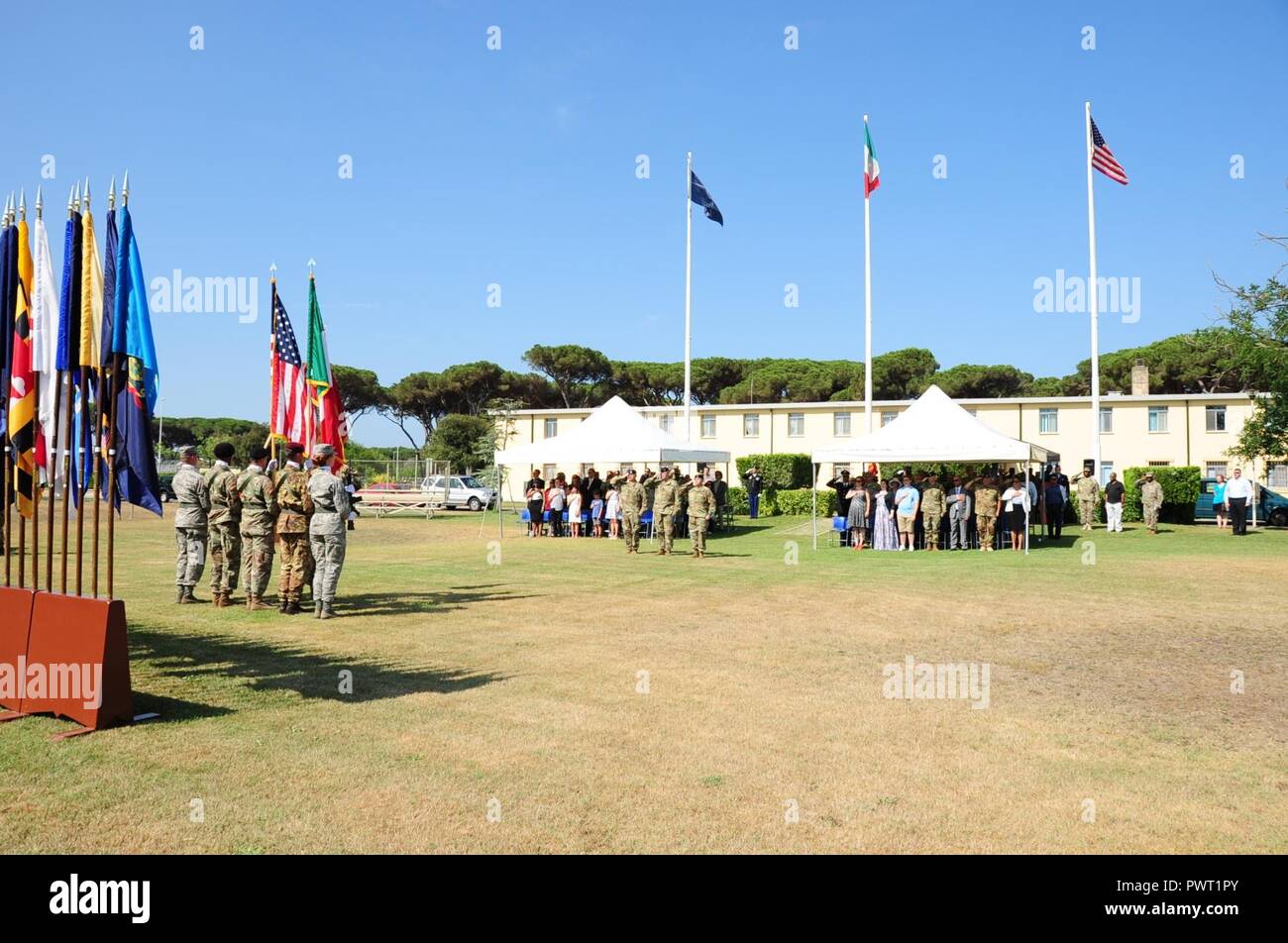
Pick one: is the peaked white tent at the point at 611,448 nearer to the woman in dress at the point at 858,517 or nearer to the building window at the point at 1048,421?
the woman in dress at the point at 858,517

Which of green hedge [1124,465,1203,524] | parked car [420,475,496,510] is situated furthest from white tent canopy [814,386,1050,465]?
parked car [420,475,496,510]

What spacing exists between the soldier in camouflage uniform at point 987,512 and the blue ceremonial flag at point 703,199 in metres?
14.0

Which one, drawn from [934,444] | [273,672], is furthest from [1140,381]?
[273,672]

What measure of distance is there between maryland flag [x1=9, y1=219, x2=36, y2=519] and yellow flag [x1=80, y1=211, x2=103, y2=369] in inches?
26.5

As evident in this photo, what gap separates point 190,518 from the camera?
11.9 metres

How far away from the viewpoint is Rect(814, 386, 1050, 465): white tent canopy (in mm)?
21094

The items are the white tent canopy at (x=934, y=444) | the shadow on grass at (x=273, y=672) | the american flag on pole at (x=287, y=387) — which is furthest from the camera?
the white tent canopy at (x=934, y=444)

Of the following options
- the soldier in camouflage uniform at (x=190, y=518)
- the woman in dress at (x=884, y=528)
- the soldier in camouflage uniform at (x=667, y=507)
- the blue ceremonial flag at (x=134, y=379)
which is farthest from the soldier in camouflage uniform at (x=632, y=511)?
the blue ceremonial flag at (x=134, y=379)

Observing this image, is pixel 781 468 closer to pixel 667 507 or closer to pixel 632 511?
pixel 632 511

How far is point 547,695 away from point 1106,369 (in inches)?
2448

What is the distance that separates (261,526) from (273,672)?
392 centimetres

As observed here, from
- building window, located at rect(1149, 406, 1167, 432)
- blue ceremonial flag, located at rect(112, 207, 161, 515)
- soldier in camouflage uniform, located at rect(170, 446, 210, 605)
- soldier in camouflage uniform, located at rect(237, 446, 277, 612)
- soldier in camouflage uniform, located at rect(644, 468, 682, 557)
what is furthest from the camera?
building window, located at rect(1149, 406, 1167, 432)

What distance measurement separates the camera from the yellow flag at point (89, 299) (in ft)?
22.9

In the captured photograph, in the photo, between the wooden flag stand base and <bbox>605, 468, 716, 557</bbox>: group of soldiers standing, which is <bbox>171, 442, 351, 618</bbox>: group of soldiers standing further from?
<bbox>605, 468, 716, 557</bbox>: group of soldiers standing
